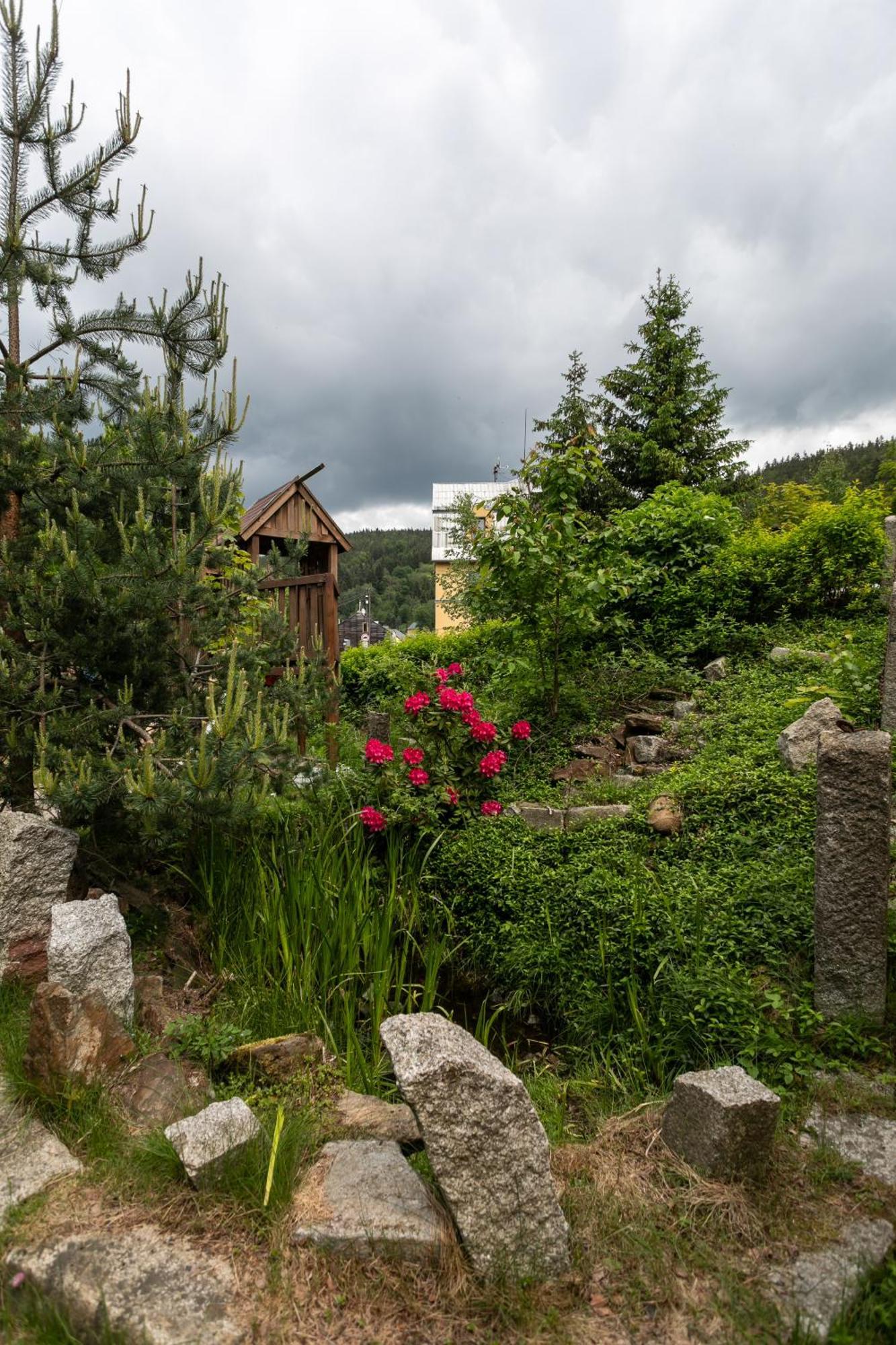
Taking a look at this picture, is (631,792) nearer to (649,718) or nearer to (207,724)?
(649,718)

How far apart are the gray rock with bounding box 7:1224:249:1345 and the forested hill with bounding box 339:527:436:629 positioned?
5212 cm

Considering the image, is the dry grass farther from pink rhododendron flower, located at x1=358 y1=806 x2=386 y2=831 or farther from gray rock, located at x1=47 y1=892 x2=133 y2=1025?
pink rhododendron flower, located at x1=358 y1=806 x2=386 y2=831

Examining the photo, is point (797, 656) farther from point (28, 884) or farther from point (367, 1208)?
point (28, 884)

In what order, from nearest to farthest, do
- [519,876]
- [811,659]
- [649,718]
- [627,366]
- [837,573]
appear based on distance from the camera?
[519,876] < [649,718] < [811,659] < [837,573] < [627,366]

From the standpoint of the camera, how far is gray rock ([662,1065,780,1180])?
2.28 metres

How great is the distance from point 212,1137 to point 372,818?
2422 mm

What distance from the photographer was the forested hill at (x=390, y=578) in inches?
2329

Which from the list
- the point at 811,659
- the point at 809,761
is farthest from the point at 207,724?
the point at 811,659

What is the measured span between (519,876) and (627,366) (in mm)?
15739

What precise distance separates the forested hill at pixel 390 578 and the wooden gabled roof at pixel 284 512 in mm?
44159

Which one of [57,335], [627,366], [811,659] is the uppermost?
[627,366]

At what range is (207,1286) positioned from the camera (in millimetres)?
1938

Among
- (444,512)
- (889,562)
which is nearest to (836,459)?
(444,512)

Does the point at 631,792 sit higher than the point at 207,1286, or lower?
higher
